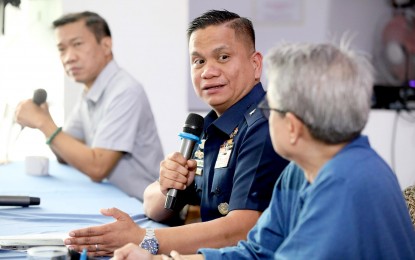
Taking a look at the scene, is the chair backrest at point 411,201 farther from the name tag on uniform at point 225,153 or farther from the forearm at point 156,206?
the forearm at point 156,206

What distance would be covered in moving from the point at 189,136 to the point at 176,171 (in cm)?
11

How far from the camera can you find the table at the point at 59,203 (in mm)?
1915

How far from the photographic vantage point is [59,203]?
2271mm

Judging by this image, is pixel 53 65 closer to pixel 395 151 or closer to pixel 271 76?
pixel 395 151

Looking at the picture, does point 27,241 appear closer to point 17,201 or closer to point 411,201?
point 17,201

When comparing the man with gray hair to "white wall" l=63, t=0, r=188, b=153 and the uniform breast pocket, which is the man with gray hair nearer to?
the uniform breast pocket

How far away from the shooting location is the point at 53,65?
14.2ft

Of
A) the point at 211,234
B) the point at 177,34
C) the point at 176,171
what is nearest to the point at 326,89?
the point at 211,234

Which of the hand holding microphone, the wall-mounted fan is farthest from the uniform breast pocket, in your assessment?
the wall-mounted fan

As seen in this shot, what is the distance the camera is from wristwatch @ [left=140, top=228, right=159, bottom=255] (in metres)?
1.62

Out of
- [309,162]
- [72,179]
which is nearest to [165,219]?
[309,162]

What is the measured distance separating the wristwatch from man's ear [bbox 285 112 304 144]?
568mm

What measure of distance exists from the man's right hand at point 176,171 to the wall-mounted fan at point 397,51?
326cm

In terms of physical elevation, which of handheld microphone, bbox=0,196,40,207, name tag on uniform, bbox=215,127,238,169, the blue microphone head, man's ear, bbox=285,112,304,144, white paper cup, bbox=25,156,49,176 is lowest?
white paper cup, bbox=25,156,49,176
